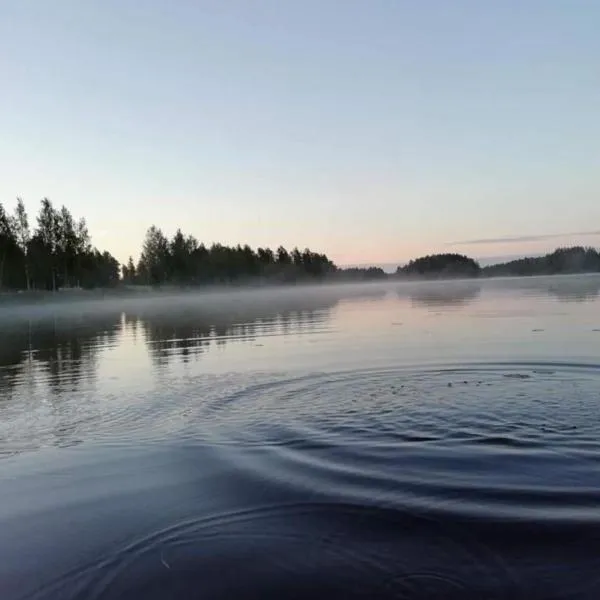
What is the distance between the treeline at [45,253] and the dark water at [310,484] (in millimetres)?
84443

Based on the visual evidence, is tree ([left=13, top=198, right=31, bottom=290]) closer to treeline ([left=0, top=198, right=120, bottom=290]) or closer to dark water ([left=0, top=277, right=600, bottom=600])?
treeline ([left=0, top=198, right=120, bottom=290])

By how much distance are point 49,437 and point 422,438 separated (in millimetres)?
5123

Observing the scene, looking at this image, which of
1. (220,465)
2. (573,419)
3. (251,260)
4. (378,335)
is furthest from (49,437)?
(251,260)

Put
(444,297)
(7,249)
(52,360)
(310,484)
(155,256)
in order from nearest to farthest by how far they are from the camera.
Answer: (310,484) → (52,360) → (444,297) → (7,249) → (155,256)

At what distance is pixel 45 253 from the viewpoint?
93.9 metres

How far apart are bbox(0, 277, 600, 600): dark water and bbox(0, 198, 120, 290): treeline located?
84.4 meters

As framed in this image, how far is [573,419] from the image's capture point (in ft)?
25.0

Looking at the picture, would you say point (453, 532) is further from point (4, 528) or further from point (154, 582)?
point (4, 528)

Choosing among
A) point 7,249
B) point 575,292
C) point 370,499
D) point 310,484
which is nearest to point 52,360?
point 310,484

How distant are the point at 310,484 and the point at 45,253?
97.4 metres

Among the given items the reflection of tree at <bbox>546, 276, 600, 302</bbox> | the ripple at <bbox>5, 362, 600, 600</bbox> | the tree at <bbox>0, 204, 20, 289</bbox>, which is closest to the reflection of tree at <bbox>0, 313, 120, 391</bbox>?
the ripple at <bbox>5, 362, 600, 600</bbox>

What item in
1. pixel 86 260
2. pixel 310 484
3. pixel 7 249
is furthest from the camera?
pixel 86 260

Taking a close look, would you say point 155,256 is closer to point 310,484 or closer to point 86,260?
point 86,260

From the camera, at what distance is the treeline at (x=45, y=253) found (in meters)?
88.3
